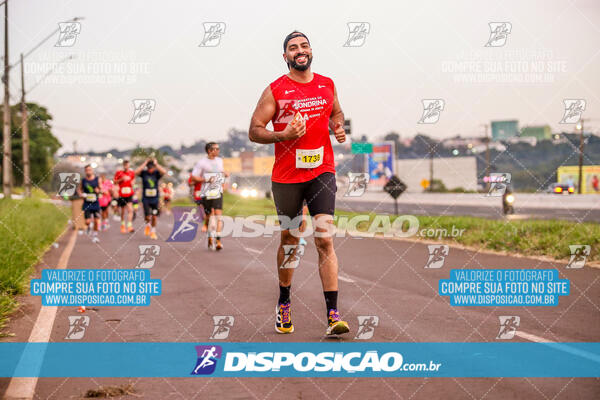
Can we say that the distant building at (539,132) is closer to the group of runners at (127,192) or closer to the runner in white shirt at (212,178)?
the group of runners at (127,192)

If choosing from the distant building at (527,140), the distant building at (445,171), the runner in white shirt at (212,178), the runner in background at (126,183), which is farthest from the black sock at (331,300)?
the distant building at (527,140)

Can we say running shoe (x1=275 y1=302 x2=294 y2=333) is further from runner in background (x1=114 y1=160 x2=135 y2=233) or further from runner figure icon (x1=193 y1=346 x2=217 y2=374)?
runner in background (x1=114 y1=160 x2=135 y2=233)

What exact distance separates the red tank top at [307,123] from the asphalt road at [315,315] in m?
1.35

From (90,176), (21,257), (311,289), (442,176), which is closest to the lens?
(311,289)

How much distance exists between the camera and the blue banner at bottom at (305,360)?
4996 mm

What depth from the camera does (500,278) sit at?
9.71 meters

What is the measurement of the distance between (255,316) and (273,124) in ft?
6.50

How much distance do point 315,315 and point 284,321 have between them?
3.04 feet

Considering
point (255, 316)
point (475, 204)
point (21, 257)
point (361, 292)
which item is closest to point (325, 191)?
point (255, 316)

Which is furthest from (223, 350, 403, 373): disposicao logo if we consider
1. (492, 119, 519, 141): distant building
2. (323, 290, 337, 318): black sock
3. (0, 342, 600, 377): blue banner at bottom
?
(492, 119, 519, 141): distant building

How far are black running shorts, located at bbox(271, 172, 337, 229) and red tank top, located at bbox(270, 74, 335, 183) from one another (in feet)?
0.19

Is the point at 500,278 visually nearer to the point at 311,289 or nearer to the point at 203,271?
the point at 311,289

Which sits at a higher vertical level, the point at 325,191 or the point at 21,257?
the point at 325,191

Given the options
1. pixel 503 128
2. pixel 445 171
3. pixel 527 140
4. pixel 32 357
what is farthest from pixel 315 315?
pixel 527 140
